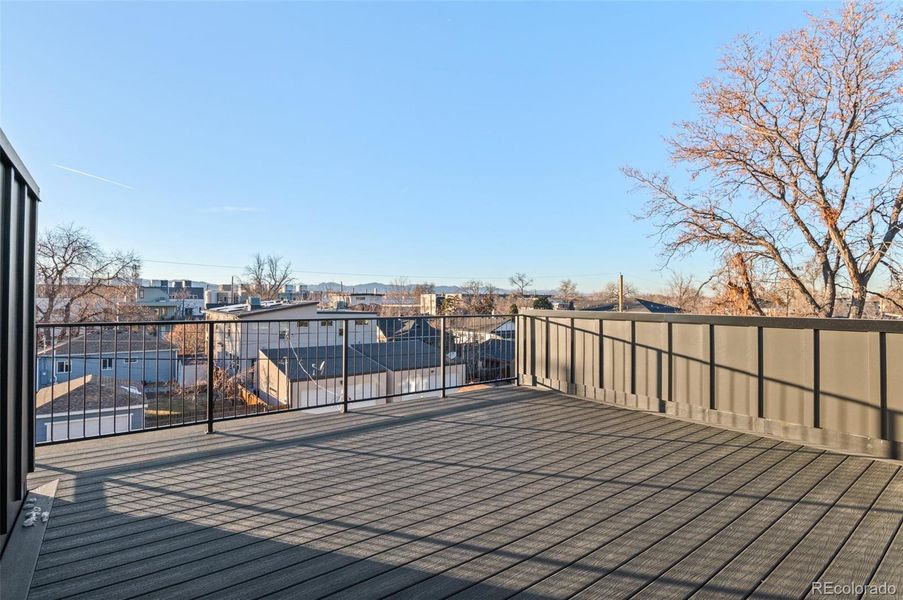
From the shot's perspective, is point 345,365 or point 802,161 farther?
point 802,161

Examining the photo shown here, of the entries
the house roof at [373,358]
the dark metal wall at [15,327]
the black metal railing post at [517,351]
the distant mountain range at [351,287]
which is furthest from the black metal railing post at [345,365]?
the distant mountain range at [351,287]

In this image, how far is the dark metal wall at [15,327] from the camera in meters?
1.71

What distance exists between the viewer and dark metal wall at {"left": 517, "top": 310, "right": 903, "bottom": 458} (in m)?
3.02

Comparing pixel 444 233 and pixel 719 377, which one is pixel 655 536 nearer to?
pixel 719 377

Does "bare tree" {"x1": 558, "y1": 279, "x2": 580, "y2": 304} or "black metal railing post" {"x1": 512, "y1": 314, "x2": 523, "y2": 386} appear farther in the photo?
"bare tree" {"x1": 558, "y1": 279, "x2": 580, "y2": 304}

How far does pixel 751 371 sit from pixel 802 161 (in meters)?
8.51

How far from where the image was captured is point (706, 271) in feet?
34.0

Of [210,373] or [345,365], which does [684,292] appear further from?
[210,373]

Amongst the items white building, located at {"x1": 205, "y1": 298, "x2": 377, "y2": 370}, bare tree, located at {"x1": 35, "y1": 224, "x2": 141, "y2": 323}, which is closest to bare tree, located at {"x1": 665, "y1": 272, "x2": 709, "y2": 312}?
white building, located at {"x1": 205, "y1": 298, "x2": 377, "y2": 370}

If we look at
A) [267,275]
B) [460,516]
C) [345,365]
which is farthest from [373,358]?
[267,275]

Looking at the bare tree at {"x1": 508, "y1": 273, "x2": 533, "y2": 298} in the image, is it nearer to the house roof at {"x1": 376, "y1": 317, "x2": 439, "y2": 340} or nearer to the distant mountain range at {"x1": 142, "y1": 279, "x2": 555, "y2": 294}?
the distant mountain range at {"x1": 142, "y1": 279, "x2": 555, "y2": 294}

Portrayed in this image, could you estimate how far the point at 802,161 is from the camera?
30.8 ft

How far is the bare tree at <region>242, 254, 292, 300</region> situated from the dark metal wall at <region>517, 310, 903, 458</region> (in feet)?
101

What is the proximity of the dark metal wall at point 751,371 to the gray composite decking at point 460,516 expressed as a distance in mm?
245
